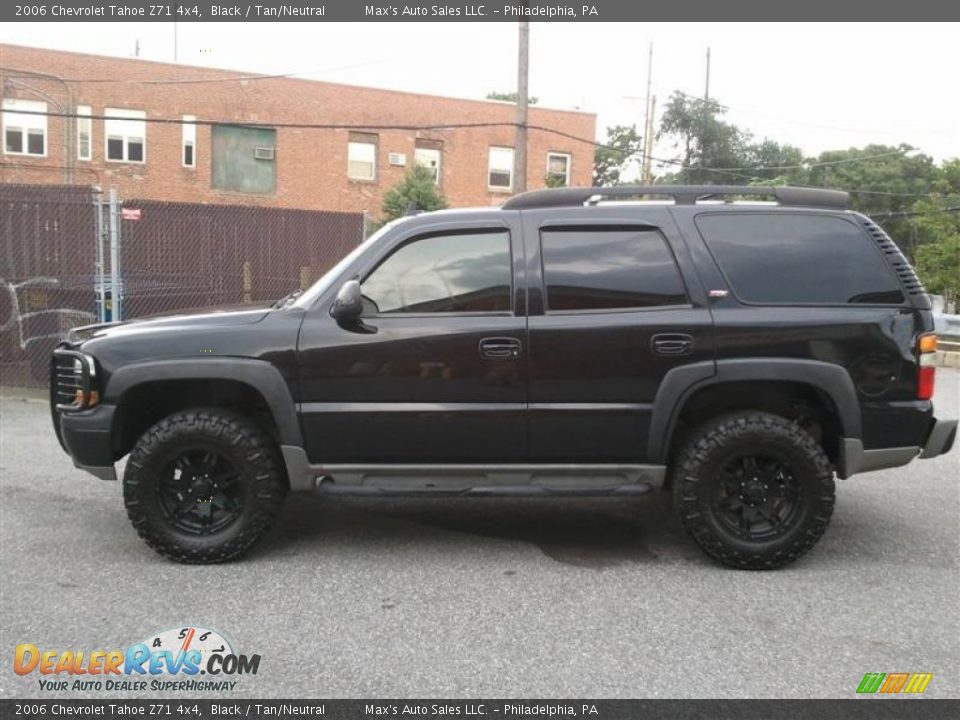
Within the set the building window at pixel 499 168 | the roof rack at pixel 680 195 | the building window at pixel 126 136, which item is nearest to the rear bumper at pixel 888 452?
the roof rack at pixel 680 195

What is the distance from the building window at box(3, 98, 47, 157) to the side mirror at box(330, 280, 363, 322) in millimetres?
27922

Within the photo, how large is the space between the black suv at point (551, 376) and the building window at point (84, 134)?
2689cm

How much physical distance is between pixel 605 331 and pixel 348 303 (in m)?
1.35

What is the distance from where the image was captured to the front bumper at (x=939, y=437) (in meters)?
4.25

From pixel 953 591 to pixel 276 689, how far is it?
335 cm

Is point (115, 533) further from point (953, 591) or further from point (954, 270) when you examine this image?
point (954, 270)

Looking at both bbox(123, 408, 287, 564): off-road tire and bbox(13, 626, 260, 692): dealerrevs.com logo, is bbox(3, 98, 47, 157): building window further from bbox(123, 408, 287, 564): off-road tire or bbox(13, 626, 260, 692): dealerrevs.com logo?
bbox(13, 626, 260, 692): dealerrevs.com logo

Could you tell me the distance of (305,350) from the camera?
4.15 metres

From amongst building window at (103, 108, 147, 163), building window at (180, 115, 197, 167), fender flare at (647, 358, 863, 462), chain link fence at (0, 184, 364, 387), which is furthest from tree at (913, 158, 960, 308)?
building window at (103, 108, 147, 163)

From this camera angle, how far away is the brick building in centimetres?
2709

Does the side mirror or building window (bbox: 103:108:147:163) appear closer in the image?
the side mirror

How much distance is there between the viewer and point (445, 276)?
14.1ft

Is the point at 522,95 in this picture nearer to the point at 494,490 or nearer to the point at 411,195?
the point at 411,195

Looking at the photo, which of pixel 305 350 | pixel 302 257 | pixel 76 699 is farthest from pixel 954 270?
pixel 76 699
